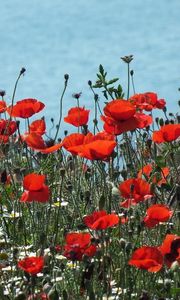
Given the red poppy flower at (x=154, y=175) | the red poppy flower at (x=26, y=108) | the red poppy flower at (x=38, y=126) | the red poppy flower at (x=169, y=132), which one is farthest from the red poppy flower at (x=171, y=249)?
the red poppy flower at (x=26, y=108)

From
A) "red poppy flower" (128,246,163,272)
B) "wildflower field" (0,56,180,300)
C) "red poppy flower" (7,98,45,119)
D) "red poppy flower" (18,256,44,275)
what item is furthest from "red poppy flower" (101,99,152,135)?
"red poppy flower" (18,256,44,275)

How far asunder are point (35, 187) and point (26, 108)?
1102 millimetres

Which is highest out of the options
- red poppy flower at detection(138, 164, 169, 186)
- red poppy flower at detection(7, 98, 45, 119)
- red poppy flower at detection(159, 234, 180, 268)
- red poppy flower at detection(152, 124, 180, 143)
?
red poppy flower at detection(7, 98, 45, 119)

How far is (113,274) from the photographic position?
13.9 feet

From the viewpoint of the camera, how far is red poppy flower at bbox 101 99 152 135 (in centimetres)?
416

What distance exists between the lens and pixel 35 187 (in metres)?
3.95

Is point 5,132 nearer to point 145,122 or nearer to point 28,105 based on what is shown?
point 28,105

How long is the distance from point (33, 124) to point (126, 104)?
1.03 meters

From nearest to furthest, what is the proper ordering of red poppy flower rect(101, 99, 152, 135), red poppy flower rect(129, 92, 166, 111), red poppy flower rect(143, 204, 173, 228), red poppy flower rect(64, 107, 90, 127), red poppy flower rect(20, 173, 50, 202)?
red poppy flower rect(143, 204, 173, 228) → red poppy flower rect(20, 173, 50, 202) → red poppy flower rect(101, 99, 152, 135) → red poppy flower rect(64, 107, 90, 127) → red poppy flower rect(129, 92, 166, 111)

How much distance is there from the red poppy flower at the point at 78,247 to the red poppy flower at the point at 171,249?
294mm

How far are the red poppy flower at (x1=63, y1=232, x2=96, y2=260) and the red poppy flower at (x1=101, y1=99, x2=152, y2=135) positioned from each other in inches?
29.1

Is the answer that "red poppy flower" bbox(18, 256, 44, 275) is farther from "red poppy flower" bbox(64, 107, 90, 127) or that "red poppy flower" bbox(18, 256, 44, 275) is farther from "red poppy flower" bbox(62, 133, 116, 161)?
"red poppy flower" bbox(64, 107, 90, 127)

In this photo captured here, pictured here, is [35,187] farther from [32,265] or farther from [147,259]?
[147,259]

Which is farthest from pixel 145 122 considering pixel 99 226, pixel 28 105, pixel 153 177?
pixel 99 226
